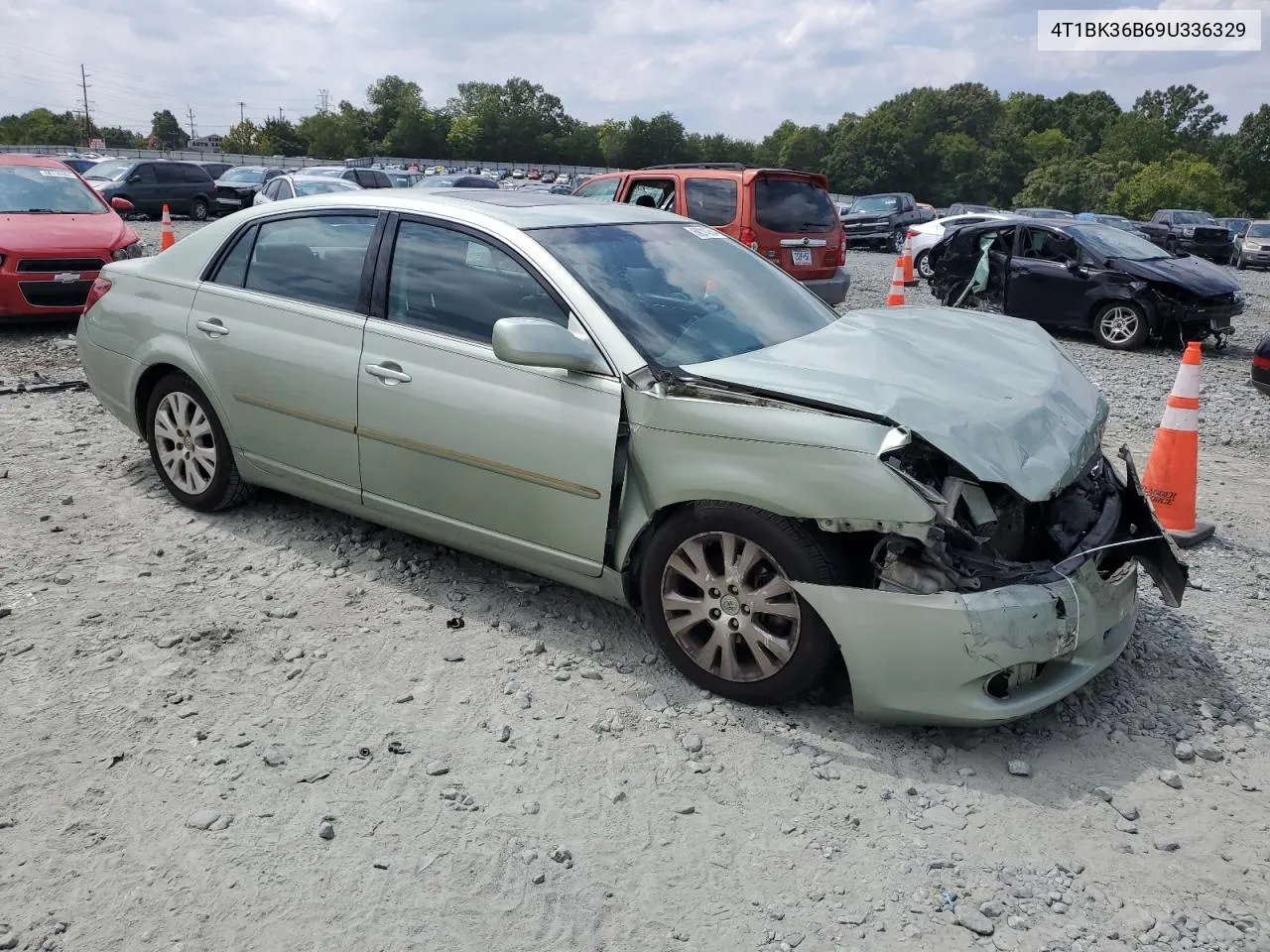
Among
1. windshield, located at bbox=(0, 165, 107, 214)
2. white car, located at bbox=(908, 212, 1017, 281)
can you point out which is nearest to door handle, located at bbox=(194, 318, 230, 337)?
windshield, located at bbox=(0, 165, 107, 214)

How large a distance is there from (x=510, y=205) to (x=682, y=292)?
35.9 inches

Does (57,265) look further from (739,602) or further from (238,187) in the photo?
(238,187)

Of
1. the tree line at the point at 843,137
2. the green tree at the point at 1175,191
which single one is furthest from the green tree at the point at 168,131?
the green tree at the point at 1175,191

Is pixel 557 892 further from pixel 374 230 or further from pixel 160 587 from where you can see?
pixel 374 230

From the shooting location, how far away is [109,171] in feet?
86.3

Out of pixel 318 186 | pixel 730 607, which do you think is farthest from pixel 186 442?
pixel 318 186

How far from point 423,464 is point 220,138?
444ft

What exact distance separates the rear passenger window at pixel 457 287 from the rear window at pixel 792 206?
7.26 meters

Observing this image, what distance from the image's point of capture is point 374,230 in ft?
14.2

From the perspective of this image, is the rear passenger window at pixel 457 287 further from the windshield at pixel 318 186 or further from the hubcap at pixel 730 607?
the windshield at pixel 318 186

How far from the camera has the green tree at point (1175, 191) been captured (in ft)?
217

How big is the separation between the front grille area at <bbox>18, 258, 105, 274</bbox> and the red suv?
5407 millimetres

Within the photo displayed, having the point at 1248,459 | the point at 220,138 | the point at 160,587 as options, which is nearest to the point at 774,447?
the point at 160,587

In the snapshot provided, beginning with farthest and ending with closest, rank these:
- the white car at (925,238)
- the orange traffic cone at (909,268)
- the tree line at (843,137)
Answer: the tree line at (843,137), the white car at (925,238), the orange traffic cone at (909,268)
